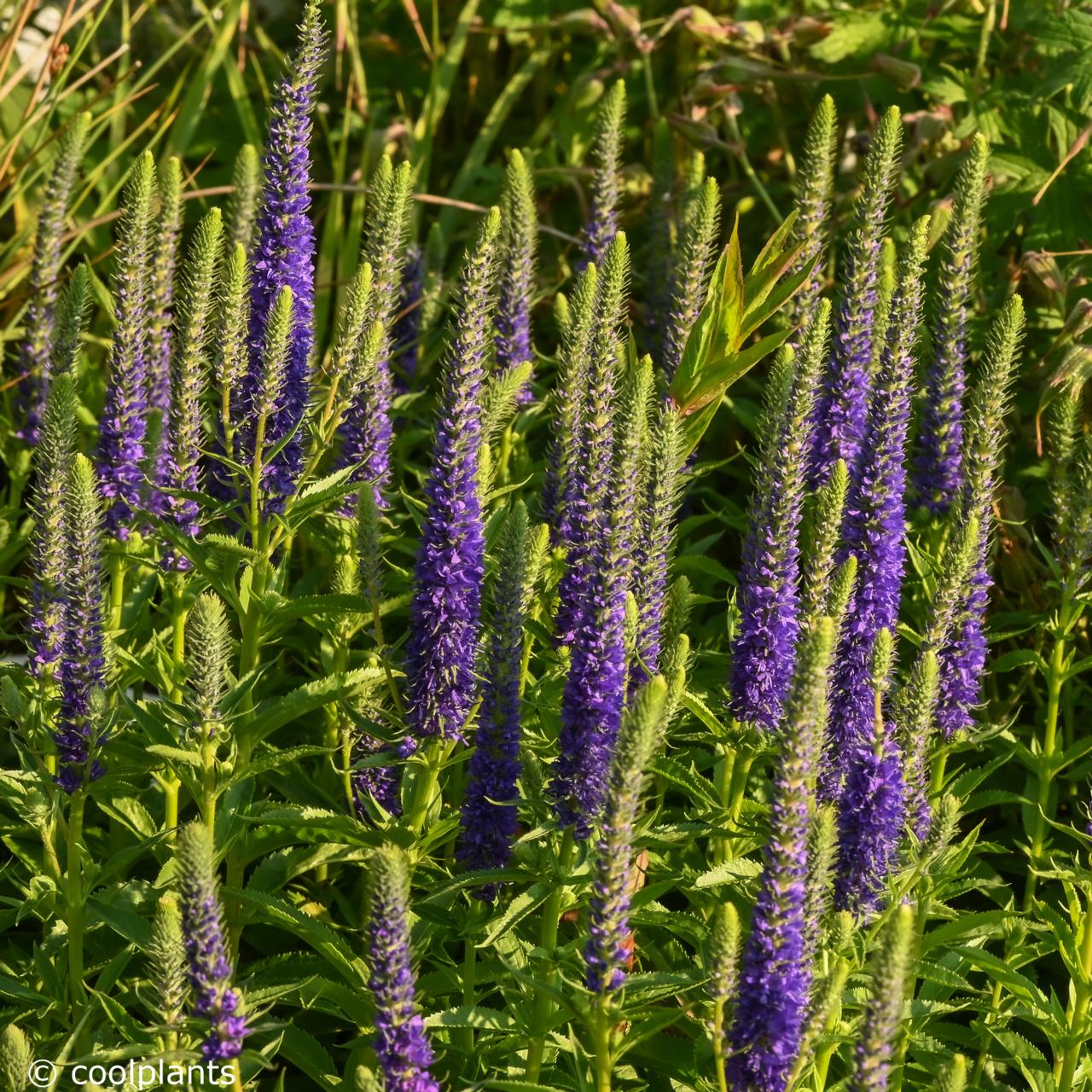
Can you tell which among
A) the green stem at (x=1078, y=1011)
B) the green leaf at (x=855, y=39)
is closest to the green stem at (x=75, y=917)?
the green stem at (x=1078, y=1011)

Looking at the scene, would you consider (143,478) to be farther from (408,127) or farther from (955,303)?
(408,127)

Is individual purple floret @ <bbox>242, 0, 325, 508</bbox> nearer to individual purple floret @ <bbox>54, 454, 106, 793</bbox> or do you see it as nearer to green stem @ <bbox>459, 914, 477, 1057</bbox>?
individual purple floret @ <bbox>54, 454, 106, 793</bbox>

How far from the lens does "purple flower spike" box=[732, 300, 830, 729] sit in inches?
146

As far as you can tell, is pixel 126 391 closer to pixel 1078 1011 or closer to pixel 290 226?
→ pixel 290 226

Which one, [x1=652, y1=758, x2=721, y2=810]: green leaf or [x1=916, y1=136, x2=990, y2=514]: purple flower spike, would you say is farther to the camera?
[x1=916, y1=136, x2=990, y2=514]: purple flower spike

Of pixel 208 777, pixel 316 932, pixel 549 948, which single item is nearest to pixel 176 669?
pixel 208 777

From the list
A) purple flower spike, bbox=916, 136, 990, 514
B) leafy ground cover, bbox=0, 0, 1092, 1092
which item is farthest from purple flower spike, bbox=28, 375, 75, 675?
purple flower spike, bbox=916, 136, 990, 514

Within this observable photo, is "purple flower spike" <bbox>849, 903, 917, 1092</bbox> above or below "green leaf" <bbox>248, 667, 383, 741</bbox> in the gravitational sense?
below

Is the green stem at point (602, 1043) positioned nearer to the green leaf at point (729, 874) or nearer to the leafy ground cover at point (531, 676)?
the leafy ground cover at point (531, 676)

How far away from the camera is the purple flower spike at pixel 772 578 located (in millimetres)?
3713

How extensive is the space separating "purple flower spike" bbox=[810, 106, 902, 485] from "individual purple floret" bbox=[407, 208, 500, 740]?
1270mm

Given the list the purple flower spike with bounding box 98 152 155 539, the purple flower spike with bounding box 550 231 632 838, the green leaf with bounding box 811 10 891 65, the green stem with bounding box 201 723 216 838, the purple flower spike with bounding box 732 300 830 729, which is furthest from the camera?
the green leaf with bounding box 811 10 891 65

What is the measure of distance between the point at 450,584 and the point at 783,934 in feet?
3.91

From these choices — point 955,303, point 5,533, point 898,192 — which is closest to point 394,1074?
point 5,533
